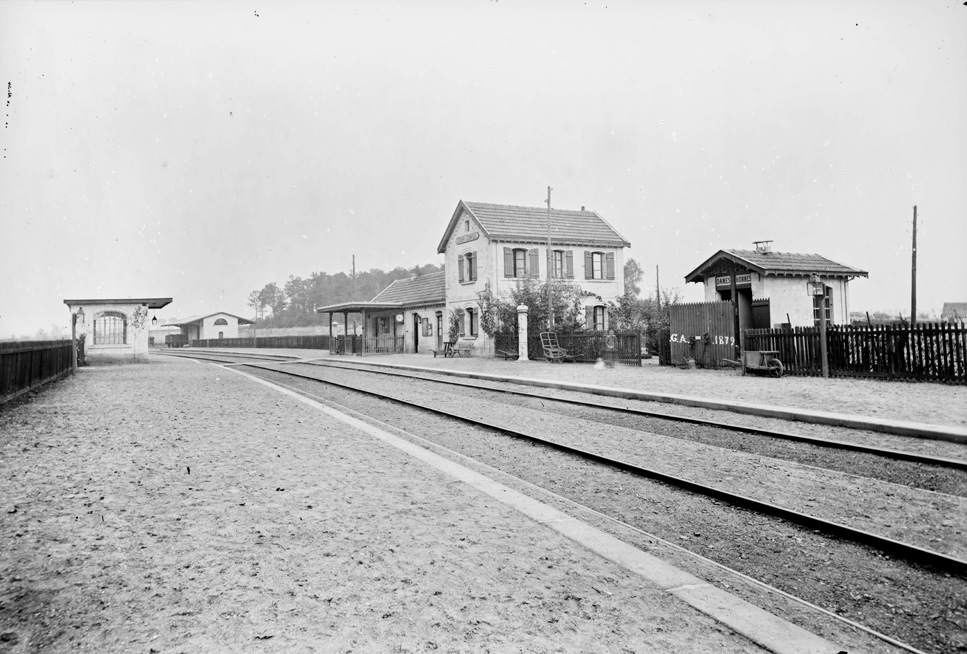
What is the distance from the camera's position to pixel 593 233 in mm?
36531

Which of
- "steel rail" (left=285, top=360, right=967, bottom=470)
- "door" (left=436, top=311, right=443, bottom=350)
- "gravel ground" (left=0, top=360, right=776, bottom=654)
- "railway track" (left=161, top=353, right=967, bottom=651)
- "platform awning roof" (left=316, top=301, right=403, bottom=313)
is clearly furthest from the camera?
"platform awning roof" (left=316, top=301, right=403, bottom=313)

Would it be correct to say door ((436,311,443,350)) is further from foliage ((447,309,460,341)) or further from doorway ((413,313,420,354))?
doorway ((413,313,420,354))

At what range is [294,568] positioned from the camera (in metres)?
3.82

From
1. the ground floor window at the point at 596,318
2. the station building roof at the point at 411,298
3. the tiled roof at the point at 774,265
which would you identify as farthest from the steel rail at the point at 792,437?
the station building roof at the point at 411,298

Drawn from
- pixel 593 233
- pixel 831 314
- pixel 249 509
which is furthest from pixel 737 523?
pixel 593 233

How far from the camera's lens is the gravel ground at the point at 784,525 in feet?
11.6

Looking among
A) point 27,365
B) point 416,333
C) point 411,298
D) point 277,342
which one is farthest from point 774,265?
point 277,342

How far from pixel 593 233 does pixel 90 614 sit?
35.1 m

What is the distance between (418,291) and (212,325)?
51.2 meters

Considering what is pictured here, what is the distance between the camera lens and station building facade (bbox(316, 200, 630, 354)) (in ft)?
111

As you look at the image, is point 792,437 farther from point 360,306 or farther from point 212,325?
point 212,325

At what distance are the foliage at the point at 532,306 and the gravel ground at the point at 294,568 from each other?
23032mm

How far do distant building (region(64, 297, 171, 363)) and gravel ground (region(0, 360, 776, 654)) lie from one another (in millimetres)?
28609

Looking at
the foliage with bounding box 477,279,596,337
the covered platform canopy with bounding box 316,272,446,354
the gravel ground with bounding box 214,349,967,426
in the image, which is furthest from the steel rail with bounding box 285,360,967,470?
the covered platform canopy with bounding box 316,272,446,354
